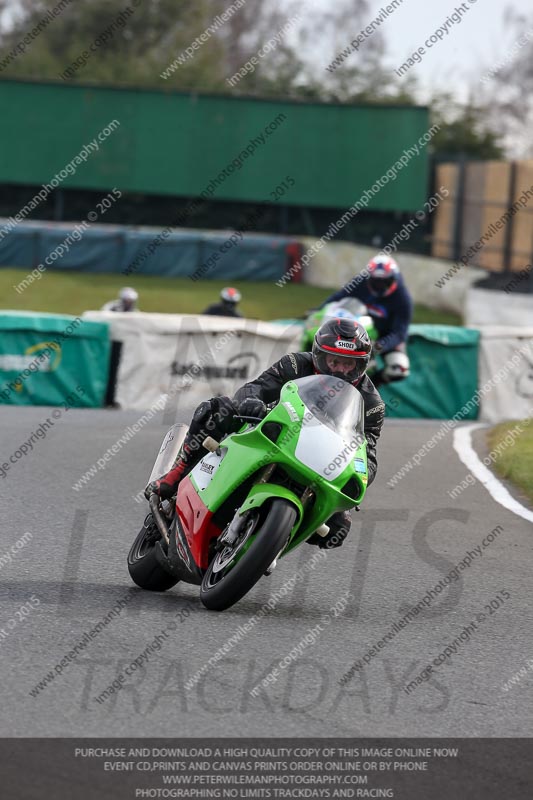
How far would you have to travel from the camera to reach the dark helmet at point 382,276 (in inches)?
550

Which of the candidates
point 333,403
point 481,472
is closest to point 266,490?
point 333,403

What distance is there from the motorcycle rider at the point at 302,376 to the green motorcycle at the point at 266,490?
0.11 metres

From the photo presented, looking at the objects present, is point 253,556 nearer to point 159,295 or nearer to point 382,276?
point 382,276

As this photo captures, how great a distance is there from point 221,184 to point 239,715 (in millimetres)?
41987

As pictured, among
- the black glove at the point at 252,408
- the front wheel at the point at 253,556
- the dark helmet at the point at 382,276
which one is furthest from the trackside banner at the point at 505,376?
the front wheel at the point at 253,556

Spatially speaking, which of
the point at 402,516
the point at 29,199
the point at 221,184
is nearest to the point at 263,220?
the point at 221,184

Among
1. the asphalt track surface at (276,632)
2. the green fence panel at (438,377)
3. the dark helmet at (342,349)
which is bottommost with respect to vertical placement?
the green fence panel at (438,377)

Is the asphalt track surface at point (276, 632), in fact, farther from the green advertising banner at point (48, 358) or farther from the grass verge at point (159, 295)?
the grass verge at point (159, 295)

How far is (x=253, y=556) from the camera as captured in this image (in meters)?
6.04

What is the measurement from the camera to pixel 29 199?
47156 millimetres

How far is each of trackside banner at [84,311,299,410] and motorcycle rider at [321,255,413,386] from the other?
80.6 inches

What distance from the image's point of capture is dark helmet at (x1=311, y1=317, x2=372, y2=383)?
6.77 m

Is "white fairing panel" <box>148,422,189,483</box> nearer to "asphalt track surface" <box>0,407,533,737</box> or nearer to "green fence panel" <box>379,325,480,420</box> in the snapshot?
"asphalt track surface" <box>0,407,533,737</box>
